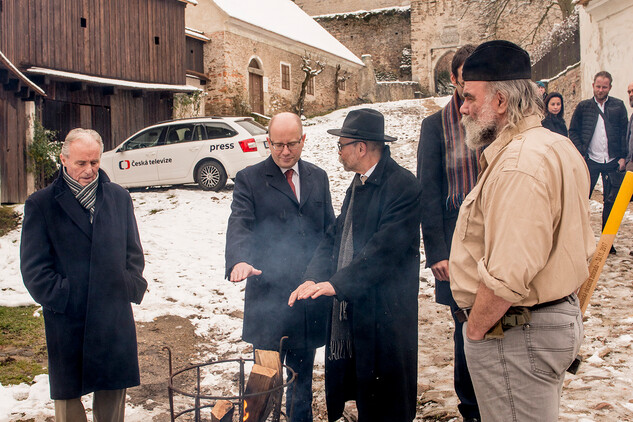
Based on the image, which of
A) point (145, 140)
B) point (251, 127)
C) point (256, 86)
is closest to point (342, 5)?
point (256, 86)

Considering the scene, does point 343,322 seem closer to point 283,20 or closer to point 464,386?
point 464,386

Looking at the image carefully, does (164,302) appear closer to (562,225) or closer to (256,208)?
(256,208)

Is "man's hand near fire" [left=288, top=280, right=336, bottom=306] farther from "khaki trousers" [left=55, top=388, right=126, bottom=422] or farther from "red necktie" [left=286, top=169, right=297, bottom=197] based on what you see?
"khaki trousers" [left=55, top=388, right=126, bottom=422]

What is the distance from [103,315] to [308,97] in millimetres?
24767

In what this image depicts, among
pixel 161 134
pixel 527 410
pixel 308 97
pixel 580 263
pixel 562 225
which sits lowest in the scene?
pixel 527 410

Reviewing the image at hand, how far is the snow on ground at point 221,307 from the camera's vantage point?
376 centimetres

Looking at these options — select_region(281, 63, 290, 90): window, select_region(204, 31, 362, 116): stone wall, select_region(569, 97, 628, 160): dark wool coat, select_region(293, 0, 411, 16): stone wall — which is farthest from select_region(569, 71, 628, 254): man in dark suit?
select_region(293, 0, 411, 16): stone wall

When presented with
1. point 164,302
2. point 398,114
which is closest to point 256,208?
point 164,302

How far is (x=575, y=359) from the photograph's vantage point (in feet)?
6.97

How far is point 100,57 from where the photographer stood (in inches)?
612

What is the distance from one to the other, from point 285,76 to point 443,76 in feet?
58.1

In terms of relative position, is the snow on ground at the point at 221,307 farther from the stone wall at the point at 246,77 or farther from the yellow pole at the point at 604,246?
the stone wall at the point at 246,77

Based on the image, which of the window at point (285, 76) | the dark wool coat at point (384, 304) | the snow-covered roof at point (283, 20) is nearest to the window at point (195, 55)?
the snow-covered roof at point (283, 20)

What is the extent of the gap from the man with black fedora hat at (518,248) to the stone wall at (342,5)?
4224 centimetres
